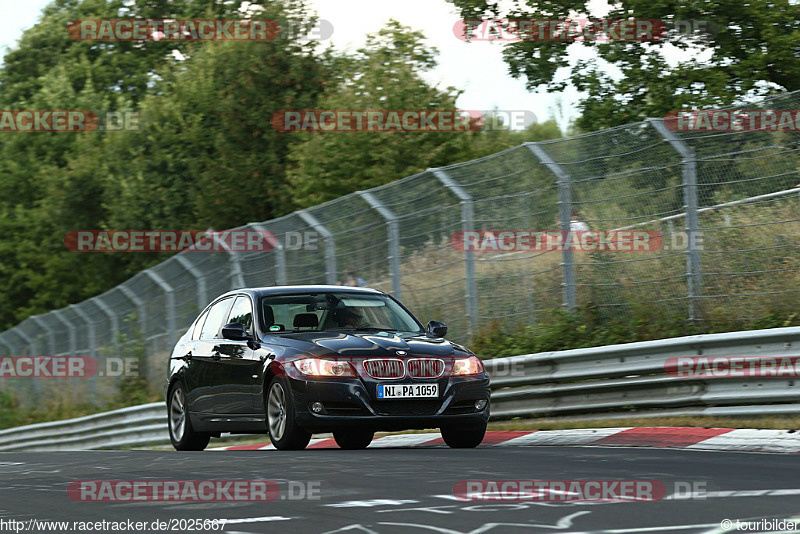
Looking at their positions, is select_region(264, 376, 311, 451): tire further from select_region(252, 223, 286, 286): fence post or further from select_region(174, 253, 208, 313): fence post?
select_region(174, 253, 208, 313): fence post

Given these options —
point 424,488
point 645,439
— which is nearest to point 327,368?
point 645,439

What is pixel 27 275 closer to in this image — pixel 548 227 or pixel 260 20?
pixel 260 20

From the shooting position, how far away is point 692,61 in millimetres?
26438

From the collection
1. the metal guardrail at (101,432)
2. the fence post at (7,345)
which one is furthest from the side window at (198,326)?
the fence post at (7,345)

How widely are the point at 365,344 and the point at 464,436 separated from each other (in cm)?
132

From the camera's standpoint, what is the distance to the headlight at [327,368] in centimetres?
1132

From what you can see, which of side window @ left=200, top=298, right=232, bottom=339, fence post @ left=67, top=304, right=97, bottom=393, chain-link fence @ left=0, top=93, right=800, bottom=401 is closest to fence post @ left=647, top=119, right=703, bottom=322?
chain-link fence @ left=0, top=93, right=800, bottom=401

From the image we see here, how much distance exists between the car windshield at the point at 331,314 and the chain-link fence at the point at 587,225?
2.68 m

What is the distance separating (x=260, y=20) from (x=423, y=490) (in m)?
38.1

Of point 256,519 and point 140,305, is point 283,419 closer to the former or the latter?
point 256,519

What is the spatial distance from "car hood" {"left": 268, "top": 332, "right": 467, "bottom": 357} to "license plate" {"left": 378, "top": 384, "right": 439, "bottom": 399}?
0.90 ft

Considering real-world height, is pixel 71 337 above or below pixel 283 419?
above

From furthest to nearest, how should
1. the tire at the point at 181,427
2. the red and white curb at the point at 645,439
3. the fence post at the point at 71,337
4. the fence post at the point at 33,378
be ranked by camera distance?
the fence post at the point at 33,378 → the fence post at the point at 71,337 → the tire at the point at 181,427 → the red and white curb at the point at 645,439

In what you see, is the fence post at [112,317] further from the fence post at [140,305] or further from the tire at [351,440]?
the tire at [351,440]
